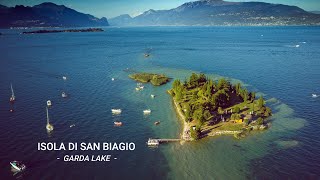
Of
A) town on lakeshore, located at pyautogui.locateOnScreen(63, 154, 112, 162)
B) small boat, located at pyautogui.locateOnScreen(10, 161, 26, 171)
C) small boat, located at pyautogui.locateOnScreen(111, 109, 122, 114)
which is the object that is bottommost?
town on lakeshore, located at pyautogui.locateOnScreen(63, 154, 112, 162)

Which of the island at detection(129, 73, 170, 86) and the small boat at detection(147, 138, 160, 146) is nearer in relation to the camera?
the small boat at detection(147, 138, 160, 146)

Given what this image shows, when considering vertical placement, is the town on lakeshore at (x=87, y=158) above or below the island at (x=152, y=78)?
below

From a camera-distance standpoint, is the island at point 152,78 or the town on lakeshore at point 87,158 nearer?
the town on lakeshore at point 87,158

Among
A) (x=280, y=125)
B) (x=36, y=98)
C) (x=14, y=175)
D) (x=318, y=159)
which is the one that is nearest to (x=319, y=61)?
(x=280, y=125)

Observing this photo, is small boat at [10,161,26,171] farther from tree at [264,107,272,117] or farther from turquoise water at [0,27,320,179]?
tree at [264,107,272,117]

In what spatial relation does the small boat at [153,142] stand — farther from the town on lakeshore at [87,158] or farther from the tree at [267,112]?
the tree at [267,112]

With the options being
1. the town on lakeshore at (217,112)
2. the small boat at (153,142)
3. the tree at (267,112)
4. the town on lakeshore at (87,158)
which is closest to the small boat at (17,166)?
the town on lakeshore at (87,158)

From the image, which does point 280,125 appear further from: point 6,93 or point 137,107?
point 6,93

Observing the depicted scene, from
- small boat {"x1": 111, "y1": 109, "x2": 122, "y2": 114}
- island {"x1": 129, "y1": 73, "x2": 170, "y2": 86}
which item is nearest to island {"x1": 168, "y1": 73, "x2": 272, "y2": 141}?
small boat {"x1": 111, "y1": 109, "x2": 122, "y2": 114}
